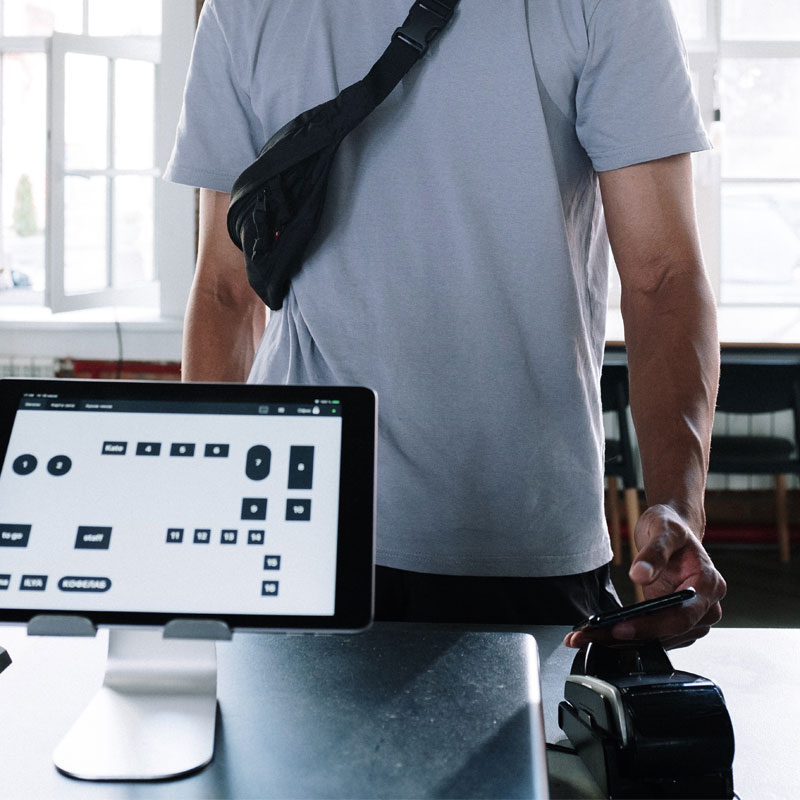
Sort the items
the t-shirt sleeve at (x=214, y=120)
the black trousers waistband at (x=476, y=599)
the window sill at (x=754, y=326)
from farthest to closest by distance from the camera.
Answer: the window sill at (x=754, y=326) < the t-shirt sleeve at (x=214, y=120) < the black trousers waistband at (x=476, y=599)

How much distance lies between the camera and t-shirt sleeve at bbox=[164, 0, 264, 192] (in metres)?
1.17

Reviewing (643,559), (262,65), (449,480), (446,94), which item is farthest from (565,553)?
(262,65)

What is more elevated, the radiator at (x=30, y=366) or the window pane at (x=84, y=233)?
the window pane at (x=84, y=233)

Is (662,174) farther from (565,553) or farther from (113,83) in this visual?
(113,83)

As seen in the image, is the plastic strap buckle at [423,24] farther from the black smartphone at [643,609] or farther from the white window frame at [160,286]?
the white window frame at [160,286]

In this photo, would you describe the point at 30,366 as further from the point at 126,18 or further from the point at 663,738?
the point at 663,738

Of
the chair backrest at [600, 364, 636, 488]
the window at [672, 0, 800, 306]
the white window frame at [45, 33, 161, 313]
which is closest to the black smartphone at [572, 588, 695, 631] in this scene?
the chair backrest at [600, 364, 636, 488]

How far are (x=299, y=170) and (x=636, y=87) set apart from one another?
0.35 m

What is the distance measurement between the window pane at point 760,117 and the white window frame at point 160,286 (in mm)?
2222

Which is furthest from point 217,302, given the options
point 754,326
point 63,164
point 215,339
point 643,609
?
point 754,326

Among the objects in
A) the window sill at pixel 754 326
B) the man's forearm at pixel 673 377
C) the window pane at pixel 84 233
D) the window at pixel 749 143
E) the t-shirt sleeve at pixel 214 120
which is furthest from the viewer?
the window at pixel 749 143

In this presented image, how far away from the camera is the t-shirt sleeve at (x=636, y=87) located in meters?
1.01

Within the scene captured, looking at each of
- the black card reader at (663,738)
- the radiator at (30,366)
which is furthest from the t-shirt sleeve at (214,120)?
the radiator at (30,366)

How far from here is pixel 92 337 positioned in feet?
13.3
